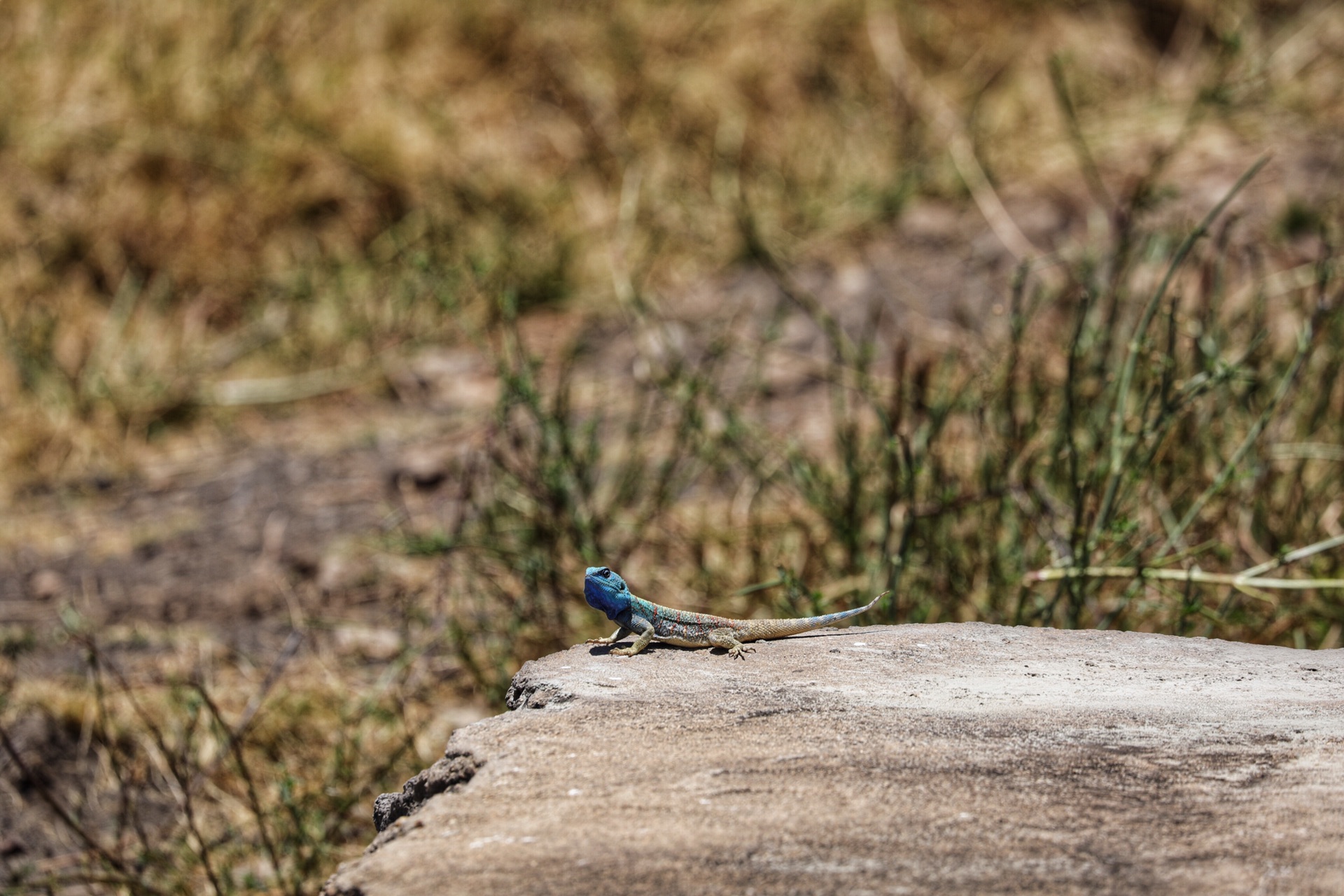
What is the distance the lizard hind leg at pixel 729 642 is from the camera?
7.94 feet

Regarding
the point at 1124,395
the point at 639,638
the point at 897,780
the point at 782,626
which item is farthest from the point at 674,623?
the point at 1124,395

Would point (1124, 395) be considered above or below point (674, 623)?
above

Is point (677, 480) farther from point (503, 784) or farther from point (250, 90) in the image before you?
point (250, 90)

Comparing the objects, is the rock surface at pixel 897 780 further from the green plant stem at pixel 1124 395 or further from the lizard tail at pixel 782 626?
the green plant stem at pixel 1124 395

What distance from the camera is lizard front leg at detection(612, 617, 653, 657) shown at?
95.7 inches

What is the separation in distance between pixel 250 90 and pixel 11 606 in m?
3.37

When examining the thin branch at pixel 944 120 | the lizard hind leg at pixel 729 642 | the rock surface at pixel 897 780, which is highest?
the thin branch at pixel 944 120

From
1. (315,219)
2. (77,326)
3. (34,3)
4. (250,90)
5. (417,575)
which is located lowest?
(417,575)

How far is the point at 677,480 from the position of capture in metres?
4.24

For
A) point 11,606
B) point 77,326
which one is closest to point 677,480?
point 11,606

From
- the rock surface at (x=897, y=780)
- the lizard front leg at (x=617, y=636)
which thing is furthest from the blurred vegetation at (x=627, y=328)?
the rock surface at (x=897, y=780)

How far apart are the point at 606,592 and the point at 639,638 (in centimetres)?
11

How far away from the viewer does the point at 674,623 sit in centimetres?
251

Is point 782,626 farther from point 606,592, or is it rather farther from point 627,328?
point 627,328
